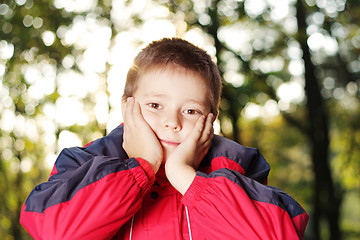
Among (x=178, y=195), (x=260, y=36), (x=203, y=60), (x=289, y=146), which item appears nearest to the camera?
(x=178, y=195)

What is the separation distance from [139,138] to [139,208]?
0.37m

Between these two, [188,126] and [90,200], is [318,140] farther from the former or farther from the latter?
[90,200]

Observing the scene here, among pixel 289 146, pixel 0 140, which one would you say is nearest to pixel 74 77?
pixel 0 140

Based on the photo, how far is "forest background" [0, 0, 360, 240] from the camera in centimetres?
1026

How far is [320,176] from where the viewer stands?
11.1 meters

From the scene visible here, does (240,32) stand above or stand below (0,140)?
above

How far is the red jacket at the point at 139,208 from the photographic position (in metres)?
1.57

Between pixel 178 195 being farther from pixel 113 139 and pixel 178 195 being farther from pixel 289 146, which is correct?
pixel 289 146

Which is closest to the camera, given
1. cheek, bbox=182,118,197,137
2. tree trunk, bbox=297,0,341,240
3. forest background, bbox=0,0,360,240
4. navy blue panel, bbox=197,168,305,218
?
navy blue panel, bbox=197,168,305,218

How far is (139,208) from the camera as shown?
169 centimetres

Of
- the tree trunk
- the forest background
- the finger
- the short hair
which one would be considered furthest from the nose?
the tree trunk

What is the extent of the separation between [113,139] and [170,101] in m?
0.40

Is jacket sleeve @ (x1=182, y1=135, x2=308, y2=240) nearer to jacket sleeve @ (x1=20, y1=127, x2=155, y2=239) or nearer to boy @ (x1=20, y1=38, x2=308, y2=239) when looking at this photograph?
boy @ (x1=20, y1=38, x2=308, y2=239)

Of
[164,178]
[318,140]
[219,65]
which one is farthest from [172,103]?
[318,140]
